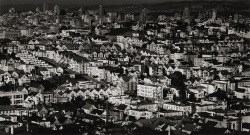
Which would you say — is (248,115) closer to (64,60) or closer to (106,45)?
(64,60)

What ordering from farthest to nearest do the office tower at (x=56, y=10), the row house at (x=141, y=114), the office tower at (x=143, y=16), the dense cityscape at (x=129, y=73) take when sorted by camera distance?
the office tower at (x=56, y=10)
the office tower at (x=143, y=16)
the row house at (x=141, y=114)
the dense cityscape at (x=129, y=73)

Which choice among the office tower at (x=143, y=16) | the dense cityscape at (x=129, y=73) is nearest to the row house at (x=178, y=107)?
the dense cityscape at (x=129, y=73)

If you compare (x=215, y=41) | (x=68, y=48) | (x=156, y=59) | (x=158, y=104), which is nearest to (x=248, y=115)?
(x=158, y=104)

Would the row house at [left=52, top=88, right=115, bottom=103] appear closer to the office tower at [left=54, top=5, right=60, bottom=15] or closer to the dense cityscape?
the dense cityscape

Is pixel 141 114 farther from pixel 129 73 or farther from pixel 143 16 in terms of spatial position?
pixel 143 16

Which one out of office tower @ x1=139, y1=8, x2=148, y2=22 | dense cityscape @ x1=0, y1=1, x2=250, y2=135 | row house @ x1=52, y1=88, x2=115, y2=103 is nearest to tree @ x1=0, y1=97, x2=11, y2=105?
dense cityscape @ x1=0, y1=1, x2=250, y2=135

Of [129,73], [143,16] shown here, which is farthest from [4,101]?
[143,16]

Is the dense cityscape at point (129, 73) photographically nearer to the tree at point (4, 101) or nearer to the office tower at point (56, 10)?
the tree at point (4, 101)

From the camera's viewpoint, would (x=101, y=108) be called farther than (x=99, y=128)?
Yes
